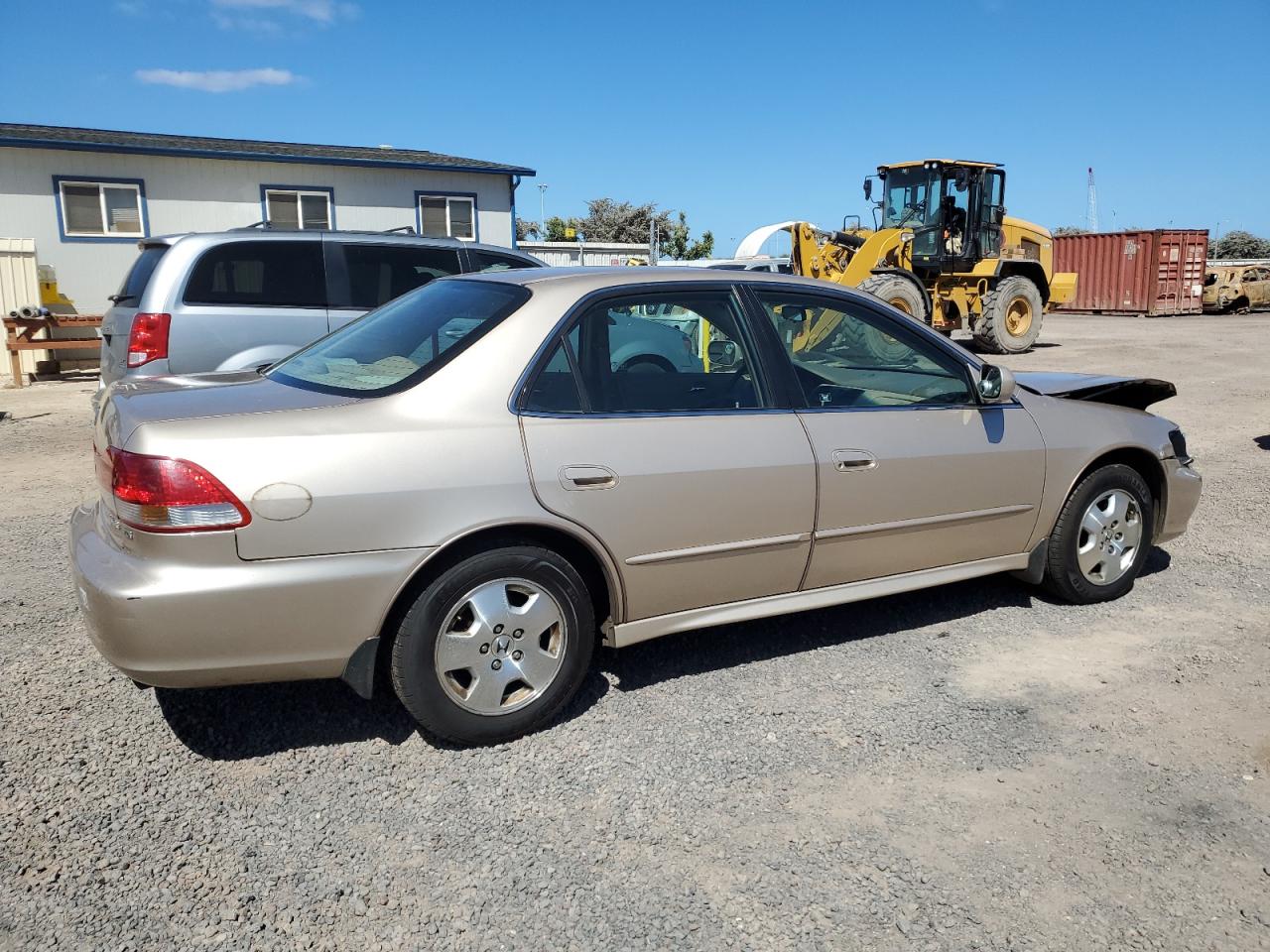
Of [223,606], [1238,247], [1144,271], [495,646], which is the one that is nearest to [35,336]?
[223,606]

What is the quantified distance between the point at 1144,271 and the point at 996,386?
28829mm

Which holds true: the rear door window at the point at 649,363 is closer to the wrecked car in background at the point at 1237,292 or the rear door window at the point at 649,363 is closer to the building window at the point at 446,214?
the building window at the point at 446,214

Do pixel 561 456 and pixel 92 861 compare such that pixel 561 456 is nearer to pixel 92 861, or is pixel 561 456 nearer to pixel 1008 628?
pixel 92 861

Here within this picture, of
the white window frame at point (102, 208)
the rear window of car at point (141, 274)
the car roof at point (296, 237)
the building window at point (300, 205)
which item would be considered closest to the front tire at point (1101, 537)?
the car roof at point (296, 237)

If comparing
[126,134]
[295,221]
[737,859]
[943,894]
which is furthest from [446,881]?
[126,134]

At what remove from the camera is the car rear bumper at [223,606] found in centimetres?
285

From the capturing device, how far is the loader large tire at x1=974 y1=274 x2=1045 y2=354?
680 inches

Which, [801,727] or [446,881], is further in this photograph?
[801,727]

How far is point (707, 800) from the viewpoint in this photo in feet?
9.92

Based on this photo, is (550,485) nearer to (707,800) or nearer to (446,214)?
(707,800)

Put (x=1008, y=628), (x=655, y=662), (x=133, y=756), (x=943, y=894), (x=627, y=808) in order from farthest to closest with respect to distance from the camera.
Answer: (x=1008, y=628)
(x=655, y=662)
(x=133, y=756)
(x=627, y=808)
(x=943, y=894)

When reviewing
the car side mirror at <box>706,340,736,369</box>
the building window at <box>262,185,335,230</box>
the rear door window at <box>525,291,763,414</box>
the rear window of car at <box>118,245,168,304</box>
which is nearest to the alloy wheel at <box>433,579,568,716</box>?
the rear door window at <box>525,291,763,414</box>

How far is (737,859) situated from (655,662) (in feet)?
4.61

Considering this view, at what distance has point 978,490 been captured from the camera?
13.6ft
